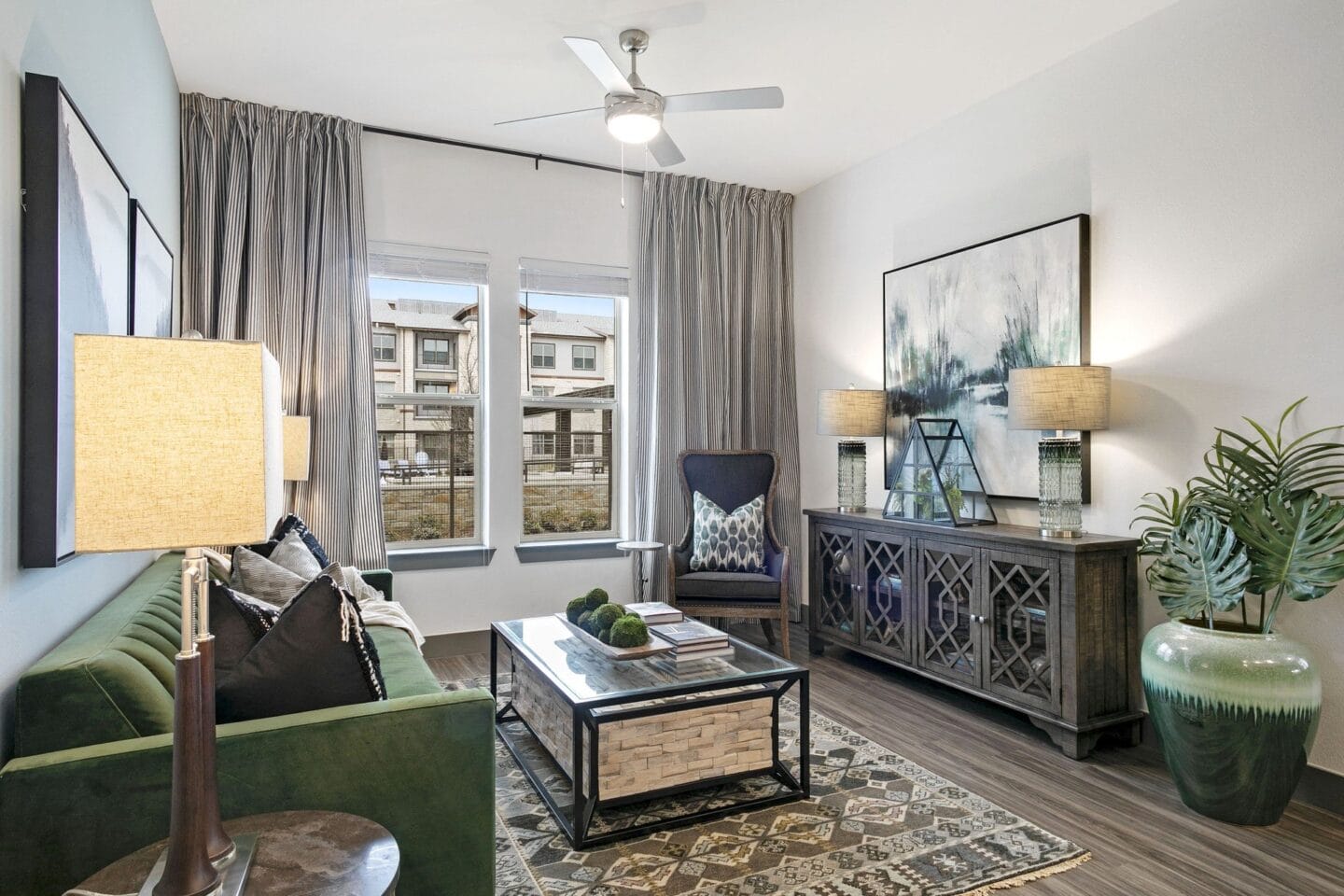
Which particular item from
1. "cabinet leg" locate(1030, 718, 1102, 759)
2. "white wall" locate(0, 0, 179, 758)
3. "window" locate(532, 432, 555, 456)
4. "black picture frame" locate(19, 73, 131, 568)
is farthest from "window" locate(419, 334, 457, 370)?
"cabinet leg" locate(1030, 718, 1102, 759)

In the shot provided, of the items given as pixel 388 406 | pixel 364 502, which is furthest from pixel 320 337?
pixel 364 502

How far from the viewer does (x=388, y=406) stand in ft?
14.6

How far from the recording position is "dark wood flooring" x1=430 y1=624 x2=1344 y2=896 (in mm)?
2121

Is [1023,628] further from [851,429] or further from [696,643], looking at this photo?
[851,429]

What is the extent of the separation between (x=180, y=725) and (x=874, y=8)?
3126 millimetres

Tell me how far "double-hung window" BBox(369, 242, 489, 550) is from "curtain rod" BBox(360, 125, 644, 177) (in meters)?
0.59

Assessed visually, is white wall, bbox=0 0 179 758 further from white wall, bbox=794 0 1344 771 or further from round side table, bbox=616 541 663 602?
white wall, bbox=794 0 1344 771

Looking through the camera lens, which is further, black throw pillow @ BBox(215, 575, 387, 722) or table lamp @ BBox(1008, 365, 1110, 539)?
table lamp @ BBox(1008, 365, 1110, 539)

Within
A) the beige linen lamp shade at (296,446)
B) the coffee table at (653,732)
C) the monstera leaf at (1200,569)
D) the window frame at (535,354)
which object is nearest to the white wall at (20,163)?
the beige linen lamp shade at (296,446)

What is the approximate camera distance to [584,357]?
495cm

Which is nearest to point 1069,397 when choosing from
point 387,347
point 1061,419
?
point 1061,419

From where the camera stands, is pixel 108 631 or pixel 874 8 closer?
pixel 108 631

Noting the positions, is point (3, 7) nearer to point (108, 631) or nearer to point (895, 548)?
point (108, 631)

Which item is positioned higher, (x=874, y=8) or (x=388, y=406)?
(x=874, y=8)
